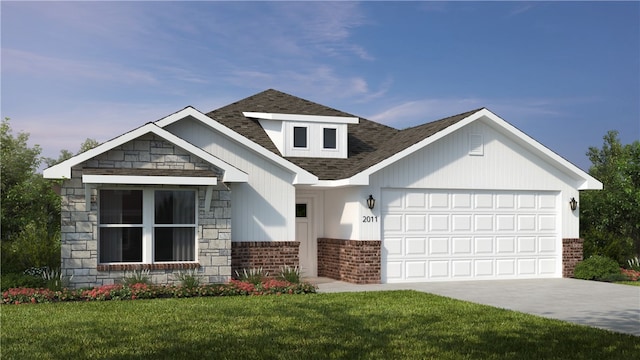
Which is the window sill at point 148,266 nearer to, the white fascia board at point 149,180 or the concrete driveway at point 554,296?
the white fascia board at point 149,180

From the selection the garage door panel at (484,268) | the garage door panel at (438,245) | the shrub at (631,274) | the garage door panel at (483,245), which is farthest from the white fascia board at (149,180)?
the shrub at (631,274)

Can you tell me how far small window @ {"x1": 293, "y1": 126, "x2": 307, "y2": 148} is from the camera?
2305cm

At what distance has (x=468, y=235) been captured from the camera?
2197cm

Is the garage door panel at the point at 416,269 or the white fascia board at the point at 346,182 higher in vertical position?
the white fascia board at the point at 346,182

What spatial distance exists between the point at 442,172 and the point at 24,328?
13.1 meters

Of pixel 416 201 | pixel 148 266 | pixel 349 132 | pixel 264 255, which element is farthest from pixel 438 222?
pixel 148 266

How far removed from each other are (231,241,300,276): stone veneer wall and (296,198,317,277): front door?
2.41m

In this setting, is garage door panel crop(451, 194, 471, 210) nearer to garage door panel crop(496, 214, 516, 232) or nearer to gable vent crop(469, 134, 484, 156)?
garage door panel crop(496, 214, 516, 232)

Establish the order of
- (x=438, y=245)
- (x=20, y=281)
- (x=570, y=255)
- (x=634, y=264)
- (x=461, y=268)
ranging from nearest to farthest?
1. (x=20, y=281)
2. (x=438, y=245)
3. (x=461, y=268)
4. (x=570, y=255)
5. (x=634, y=264)

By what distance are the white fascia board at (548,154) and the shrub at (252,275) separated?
802cm

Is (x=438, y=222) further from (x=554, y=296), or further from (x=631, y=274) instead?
(x=631, y=274)

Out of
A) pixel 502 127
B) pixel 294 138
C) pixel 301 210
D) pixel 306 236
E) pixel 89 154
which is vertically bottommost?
pixel 306 236

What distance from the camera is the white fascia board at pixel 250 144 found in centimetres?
1964

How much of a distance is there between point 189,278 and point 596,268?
494 inches
